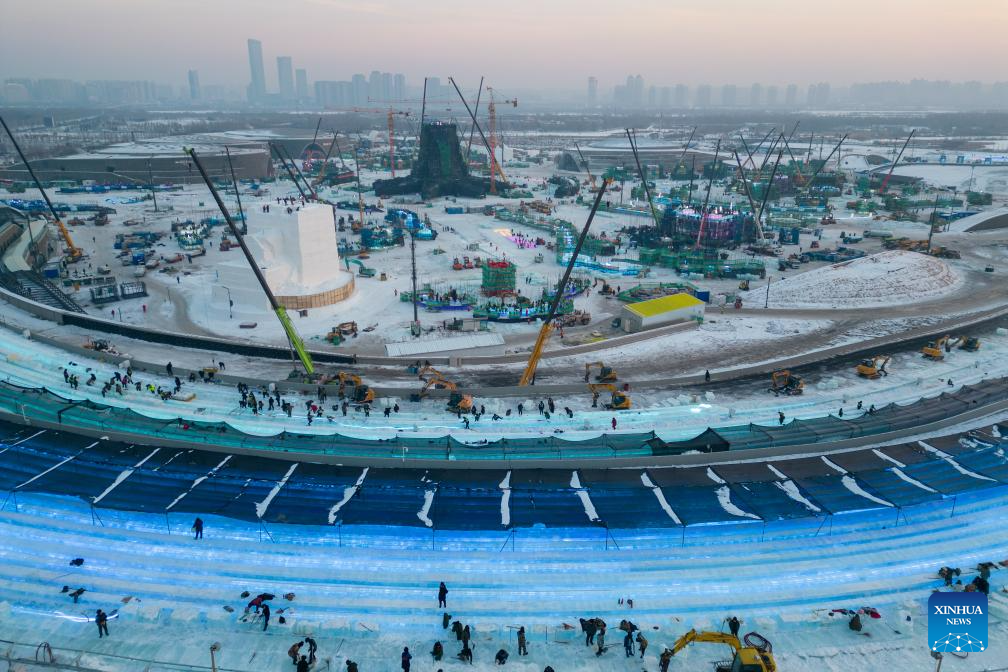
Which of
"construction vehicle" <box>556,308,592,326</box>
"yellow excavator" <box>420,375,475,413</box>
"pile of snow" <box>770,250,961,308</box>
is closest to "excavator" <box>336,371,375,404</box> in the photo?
"yellow excavator" <box>420,375,475,413</box>

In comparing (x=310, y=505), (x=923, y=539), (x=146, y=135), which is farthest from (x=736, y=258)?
(x=146, y=135)

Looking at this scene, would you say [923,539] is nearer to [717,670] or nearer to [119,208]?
[717,670]

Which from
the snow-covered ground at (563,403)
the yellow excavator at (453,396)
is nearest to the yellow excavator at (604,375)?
the snow-covered ground at (563,403)

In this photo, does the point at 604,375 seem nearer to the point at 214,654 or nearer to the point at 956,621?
the point at 956,621

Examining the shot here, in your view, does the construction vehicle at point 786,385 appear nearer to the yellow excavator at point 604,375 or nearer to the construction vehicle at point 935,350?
the yellow excavator at point 604,375

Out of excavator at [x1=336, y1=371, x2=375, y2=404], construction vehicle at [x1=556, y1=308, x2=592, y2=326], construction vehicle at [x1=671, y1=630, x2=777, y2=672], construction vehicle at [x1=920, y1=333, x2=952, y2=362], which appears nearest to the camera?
construction vehicle at [x1=671, y1=630, x2=777, y2=672]

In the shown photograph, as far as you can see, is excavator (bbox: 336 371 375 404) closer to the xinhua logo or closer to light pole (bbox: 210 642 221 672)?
light pole (bbox: 210 642 221 672)
